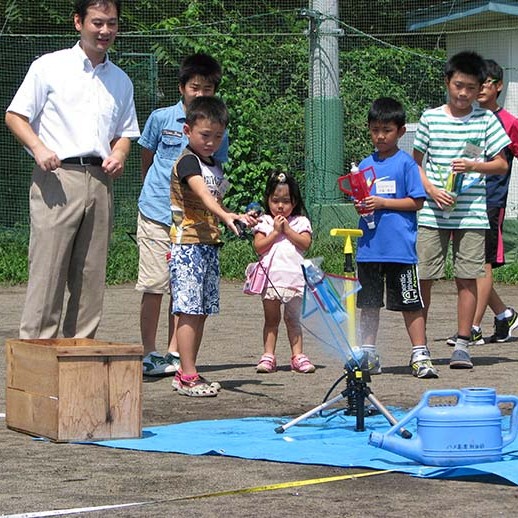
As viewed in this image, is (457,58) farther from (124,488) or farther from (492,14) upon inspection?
(492,14)

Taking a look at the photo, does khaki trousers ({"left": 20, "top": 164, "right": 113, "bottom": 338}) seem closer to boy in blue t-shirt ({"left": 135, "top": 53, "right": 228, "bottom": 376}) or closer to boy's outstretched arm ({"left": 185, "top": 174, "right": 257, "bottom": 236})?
boy's outstretched arm ({"left": 185, "top": 174, "right": 257, "bottom": 236})

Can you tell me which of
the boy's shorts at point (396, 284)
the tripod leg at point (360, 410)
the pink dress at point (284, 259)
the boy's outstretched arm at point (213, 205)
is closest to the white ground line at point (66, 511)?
the tripod leg at point (360, 410)

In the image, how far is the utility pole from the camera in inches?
563

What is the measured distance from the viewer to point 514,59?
1464 centimetres

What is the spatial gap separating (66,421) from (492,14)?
36.2 ft

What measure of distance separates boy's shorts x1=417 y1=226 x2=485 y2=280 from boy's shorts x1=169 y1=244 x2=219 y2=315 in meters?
1.55

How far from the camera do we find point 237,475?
5133mm

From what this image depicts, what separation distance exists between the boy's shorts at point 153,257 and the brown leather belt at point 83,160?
50.4 inches

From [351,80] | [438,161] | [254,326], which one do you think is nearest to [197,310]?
[438,161]

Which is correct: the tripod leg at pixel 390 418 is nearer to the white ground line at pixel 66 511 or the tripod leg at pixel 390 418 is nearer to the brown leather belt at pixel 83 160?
the white ground line at pixel 66 511

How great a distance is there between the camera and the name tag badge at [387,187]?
25.1 ft

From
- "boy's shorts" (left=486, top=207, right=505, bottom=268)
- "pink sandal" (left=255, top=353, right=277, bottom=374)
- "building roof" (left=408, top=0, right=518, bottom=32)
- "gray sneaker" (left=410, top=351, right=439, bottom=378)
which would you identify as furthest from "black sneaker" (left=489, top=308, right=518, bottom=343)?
"building roof" (left=408, top=0, right=518, bottom=32)

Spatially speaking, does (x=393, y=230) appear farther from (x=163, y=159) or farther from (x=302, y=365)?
(x=163, y=159)

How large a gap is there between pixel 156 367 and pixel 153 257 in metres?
0.64
